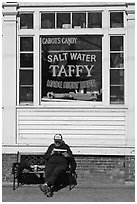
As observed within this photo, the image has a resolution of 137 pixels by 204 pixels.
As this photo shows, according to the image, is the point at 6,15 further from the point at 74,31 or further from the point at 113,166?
the point at 113,166

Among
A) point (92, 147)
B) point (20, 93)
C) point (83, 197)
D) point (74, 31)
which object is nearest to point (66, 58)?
point (74, 31)

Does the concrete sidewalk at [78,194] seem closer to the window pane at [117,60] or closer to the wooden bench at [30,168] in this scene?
the wooden bench at [30,168]

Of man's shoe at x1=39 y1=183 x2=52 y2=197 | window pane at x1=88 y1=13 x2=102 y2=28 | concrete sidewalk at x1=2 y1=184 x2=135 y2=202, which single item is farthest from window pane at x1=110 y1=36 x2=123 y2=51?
man's shoe at x1=39 y1=183 x2=52 y2=197

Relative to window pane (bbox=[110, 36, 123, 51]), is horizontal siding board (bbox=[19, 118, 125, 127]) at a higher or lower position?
lower

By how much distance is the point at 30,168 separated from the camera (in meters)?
9.97

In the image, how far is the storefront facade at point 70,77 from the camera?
Answer: 1020 cm

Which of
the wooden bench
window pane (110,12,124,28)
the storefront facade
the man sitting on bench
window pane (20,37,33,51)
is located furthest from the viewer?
window pane (20,37,33,51)

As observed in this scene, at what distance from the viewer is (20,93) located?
412 inches

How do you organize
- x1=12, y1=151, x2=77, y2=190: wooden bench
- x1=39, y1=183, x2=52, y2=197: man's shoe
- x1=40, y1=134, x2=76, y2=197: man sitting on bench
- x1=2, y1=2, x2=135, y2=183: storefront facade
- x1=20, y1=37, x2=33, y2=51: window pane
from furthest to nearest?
x1=20, y1=37, x2=33, y2=51: window pane < x1=2, y1=2, x2=135, y2=183: storefront facade < x1=12, y1=151, x2=77, y2=190: wooden bench < x1=40, y1=134, x2=76, y2=197: man sitting on bench < x1=39, y1=183, x2=52, y2=197: man's shoe

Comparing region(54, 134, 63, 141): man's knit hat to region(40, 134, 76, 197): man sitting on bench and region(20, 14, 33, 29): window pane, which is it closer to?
region(40, 134, 76, 197): man sitting on bench

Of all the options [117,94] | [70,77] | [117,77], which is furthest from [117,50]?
[70,77]

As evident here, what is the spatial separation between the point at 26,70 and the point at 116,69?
2099mm

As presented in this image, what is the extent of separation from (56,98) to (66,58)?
0.97 meters

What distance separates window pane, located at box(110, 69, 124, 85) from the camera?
33.9ft
